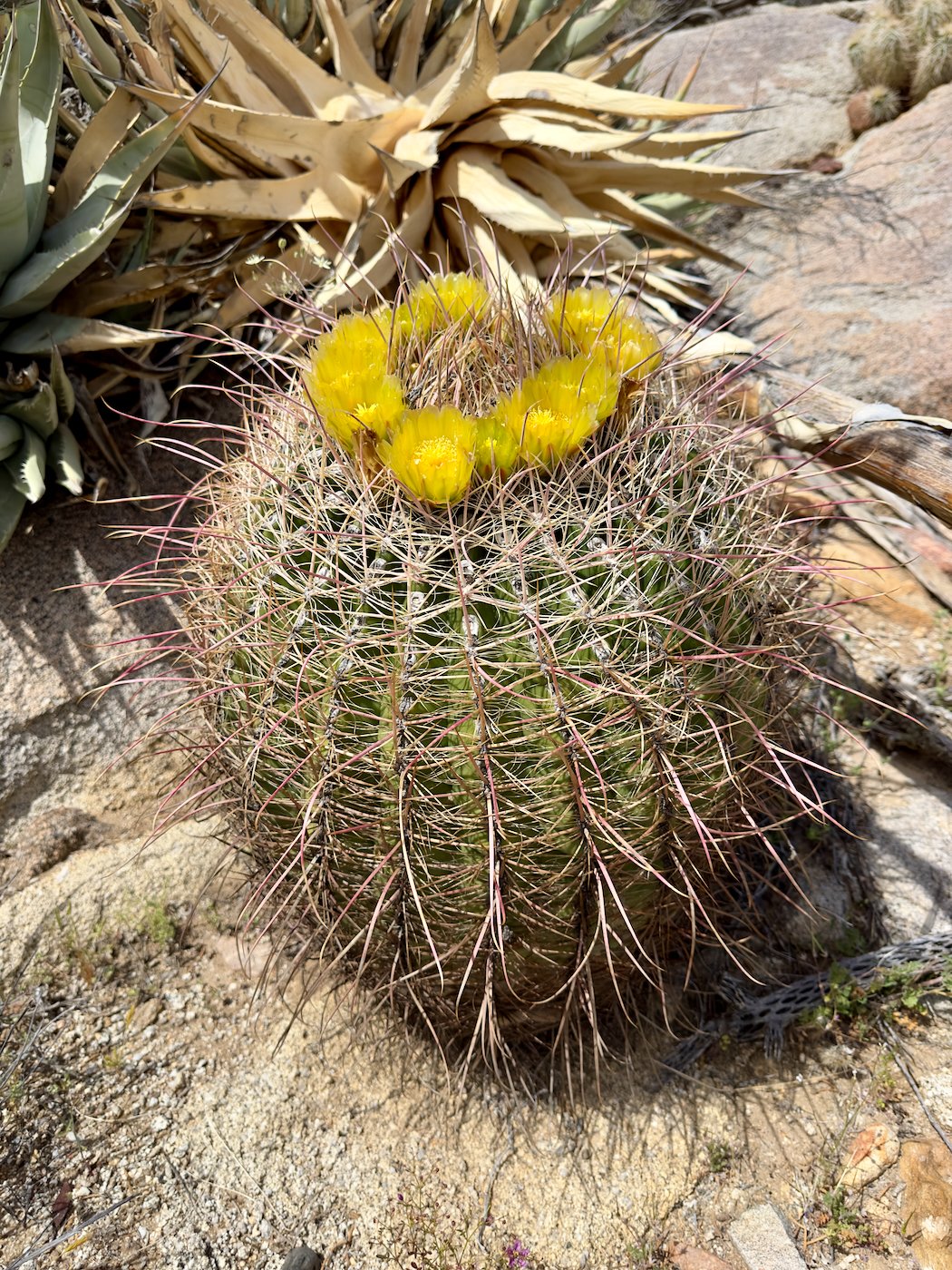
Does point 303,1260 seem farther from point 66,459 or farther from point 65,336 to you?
point 65,336

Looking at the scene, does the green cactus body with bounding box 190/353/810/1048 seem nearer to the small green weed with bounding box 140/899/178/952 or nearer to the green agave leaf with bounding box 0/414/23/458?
the small green weed with bounding box 140/899/178/952

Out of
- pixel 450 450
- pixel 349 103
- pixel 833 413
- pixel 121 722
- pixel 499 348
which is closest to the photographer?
pixel 450 450

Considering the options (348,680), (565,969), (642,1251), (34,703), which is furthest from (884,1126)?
(34,703)

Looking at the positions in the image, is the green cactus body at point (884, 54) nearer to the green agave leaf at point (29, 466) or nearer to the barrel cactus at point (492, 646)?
the barrel cactus at point (492, 646)

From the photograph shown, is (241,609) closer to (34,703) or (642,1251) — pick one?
(34,703)

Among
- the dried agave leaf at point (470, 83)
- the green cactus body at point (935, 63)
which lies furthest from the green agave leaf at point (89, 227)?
the green cactus body at point (935, 63)

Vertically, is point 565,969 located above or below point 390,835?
below

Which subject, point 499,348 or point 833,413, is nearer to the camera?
point 499,348

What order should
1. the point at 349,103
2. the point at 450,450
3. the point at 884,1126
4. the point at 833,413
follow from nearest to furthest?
the point at 450,450, the point at 884,1126, the point at 833,413, the point at 349,103
